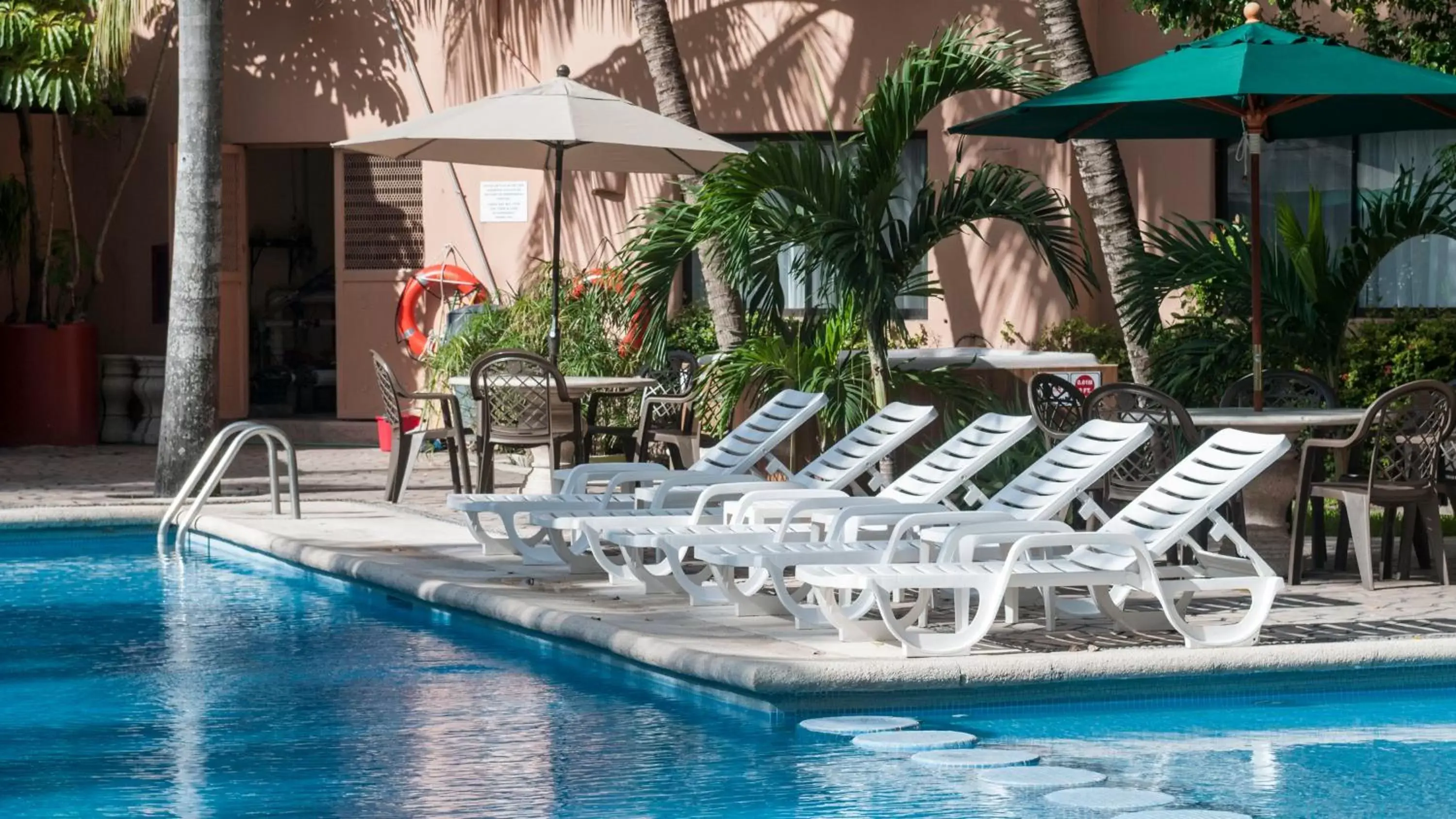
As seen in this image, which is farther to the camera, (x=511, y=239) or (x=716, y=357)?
(x=511, y=239)

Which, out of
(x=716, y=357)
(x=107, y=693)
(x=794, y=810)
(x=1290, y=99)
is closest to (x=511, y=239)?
(x=716, y=357)

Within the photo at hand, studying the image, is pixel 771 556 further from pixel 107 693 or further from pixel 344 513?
pixel 344 513

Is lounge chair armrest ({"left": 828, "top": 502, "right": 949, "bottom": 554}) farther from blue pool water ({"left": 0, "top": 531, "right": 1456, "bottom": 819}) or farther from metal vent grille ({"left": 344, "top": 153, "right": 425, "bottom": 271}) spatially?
metal vent grille ({"left": 344, "top": 153, "right": 425, "bottom": 271})

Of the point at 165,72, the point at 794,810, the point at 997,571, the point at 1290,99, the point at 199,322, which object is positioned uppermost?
the point at 165,72

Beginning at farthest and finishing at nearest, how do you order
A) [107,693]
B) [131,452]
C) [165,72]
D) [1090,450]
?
[165,72] < [131,452] < [1090,450] < [107,693]

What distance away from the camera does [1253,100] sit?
1021cm

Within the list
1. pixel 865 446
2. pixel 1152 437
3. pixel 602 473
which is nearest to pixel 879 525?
pixel 1152 437

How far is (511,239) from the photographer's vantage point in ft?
59.2

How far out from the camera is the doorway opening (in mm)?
20297

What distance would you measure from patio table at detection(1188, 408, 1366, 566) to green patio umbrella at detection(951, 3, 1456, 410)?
0.26m

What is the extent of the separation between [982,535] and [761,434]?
3138 mm

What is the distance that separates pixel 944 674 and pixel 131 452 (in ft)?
39.5

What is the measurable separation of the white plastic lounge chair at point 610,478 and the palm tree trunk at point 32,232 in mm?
8825

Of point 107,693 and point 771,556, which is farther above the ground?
point 771,556
